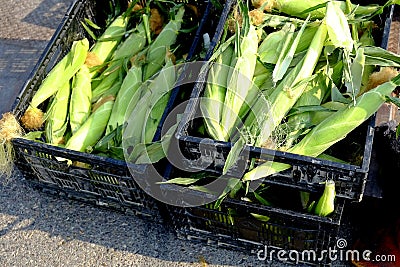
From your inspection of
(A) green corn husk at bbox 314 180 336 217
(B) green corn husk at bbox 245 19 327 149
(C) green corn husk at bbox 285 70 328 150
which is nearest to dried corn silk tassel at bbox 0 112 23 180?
(B) green corn husk at bbox 245 19 327 149

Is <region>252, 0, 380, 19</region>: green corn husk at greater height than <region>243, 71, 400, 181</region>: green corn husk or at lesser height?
greater

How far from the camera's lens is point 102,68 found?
8.92ft

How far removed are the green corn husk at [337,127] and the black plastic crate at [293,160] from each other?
0.14 ft

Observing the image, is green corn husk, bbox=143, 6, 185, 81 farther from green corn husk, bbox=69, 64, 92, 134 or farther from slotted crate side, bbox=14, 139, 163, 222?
slotted crate side, bbox=14, 139, 163, 222

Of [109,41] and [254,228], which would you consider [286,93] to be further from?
[109,41]

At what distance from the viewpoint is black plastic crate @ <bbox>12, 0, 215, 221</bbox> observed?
212cm

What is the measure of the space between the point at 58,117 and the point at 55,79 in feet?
0.67

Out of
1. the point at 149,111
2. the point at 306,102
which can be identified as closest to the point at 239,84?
the point at 306,102

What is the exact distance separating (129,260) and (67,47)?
1156mm

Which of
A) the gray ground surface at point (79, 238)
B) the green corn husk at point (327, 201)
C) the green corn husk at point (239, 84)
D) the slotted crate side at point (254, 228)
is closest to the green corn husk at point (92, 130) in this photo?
the gray ground surface at point (79, 238)

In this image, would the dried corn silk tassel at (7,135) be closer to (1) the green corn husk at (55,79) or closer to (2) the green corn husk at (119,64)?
(1) the green corn husk at (55,79)

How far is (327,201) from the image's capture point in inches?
70.6

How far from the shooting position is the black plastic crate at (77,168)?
2119mm

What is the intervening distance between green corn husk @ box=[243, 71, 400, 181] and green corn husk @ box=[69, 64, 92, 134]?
1.00 meters
